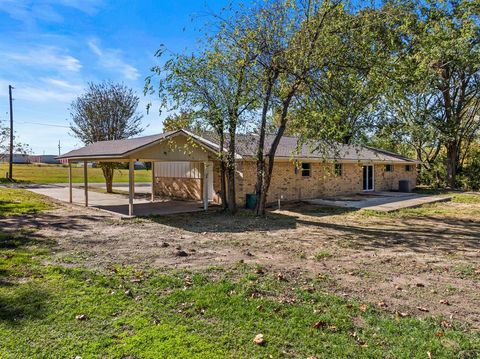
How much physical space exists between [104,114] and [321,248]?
24068mm

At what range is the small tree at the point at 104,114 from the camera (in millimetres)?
27672

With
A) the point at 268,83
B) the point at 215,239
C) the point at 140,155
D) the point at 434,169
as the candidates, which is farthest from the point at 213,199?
the point at 434,169

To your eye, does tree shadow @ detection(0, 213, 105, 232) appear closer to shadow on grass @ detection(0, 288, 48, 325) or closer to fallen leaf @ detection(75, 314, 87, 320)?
shadow on grass @ detection(0, 288, 48, 325)

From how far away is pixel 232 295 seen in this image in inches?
203

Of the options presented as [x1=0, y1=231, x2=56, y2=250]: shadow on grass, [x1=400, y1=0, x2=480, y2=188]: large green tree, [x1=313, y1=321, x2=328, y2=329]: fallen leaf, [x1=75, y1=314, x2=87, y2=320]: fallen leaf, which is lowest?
[x1=313, y1=321, x2=328, y2=329]: fallen leaf

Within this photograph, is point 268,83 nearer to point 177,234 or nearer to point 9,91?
point 177,234

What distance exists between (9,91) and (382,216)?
3545 centimetres

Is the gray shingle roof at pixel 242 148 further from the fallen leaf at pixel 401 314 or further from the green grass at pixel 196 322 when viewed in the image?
the fallen leaf at pixel 401 314

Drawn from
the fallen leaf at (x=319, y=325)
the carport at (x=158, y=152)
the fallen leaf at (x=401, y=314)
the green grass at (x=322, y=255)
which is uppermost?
the carport at (x=158, y=152)

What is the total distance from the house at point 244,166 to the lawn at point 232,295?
471 centimetres

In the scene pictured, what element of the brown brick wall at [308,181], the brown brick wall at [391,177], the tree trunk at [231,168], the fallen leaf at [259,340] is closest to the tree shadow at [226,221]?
the tree trunk at [231,168]

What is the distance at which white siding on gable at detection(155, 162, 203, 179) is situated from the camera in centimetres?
1862

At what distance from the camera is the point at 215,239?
370 inches

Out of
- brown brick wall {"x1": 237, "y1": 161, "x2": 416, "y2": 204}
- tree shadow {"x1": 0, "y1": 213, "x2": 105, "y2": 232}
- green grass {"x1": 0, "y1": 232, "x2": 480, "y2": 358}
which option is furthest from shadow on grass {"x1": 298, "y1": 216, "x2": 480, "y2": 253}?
tree shadow {"x1": 0, "y1": 213, "x2": 105, "y2": 232}
